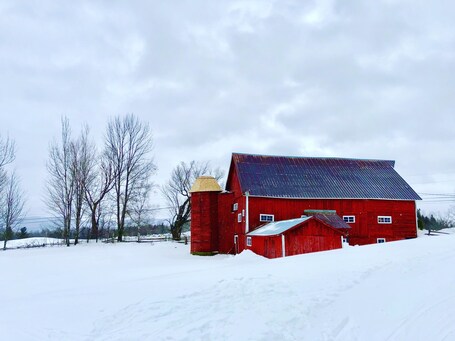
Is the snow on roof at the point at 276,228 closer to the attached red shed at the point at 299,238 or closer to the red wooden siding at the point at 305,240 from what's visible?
the attached red shed at the point at 299,238

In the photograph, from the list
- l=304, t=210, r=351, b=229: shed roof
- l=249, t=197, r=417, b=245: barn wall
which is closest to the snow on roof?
l=249, t=197, r=417, b=245: barn wall

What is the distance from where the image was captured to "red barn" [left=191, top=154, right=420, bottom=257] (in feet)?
87.8

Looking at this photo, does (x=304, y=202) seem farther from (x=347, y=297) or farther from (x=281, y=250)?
(x=347, y=297)

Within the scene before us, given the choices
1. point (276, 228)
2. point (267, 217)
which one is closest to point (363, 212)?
point (267, 217)

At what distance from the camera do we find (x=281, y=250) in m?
21.0

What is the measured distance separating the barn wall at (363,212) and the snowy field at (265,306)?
13.7 m

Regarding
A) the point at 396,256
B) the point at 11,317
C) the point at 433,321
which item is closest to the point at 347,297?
the point at 433,321

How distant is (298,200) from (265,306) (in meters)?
19.4

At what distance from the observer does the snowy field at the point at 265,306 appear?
6953mm

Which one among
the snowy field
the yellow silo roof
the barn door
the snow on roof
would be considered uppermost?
the yellow silo roof

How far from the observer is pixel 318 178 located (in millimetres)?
29391

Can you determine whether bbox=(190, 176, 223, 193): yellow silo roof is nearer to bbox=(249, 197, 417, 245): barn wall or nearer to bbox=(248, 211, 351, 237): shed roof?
bbox=(249, 197, 417, 245): barn wall

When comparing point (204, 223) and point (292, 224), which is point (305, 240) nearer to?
point (292, 224)

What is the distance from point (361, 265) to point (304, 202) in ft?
50.2
